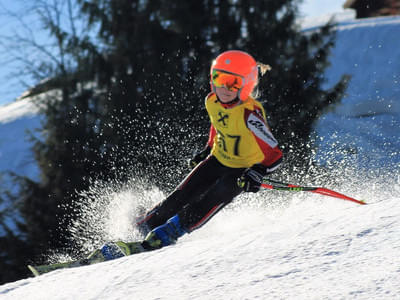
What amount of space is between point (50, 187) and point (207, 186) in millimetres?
6330

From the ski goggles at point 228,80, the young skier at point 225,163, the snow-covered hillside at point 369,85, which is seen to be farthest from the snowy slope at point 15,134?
the ski goggles at point 228,80

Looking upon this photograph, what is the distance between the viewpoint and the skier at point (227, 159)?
402 cm

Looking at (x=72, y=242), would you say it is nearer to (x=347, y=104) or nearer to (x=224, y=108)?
(x=224, y=108)

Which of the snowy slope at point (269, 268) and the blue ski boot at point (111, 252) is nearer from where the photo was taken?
the snowy slope at point (269, 268)

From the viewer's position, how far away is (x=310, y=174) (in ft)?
31.5

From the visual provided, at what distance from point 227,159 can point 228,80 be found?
754mm

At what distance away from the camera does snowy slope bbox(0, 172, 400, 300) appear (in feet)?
6.90

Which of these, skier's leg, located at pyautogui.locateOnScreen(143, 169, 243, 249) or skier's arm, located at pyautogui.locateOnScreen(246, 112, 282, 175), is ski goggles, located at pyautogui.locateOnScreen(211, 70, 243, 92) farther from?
skier's leg, located at pyautogui.locateOnScreen(143, 169, 243, 249)

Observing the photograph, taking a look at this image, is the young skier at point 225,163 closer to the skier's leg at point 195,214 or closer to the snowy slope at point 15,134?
the skier's leg at point 195,214

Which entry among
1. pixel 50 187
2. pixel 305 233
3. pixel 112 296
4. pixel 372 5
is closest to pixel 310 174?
pixel 50 187

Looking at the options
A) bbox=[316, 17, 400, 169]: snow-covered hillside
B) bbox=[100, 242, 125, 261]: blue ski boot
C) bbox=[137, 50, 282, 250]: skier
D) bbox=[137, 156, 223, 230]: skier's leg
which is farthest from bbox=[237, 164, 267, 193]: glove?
bbox=[316, 17, 400, 169]: snow-covered hillside

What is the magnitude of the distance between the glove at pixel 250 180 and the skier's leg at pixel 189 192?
1.54 feet


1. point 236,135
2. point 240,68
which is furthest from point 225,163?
point 240,68

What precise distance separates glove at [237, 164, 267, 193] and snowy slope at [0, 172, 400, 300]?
2.42 ft
